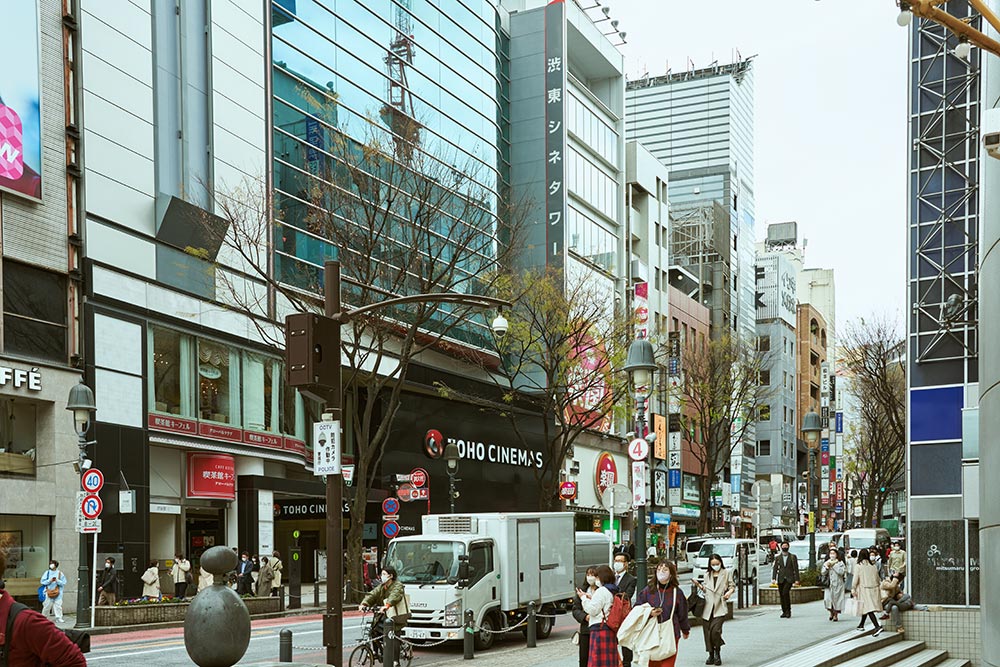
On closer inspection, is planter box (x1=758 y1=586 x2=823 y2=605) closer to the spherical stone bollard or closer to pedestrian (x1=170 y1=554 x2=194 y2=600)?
pedestrian (x1=170 y1=554 x2=194 y2=600)

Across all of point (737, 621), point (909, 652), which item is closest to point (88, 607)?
point (737, 621)

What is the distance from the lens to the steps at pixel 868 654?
17219mm

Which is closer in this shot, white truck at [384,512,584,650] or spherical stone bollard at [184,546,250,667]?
spherical stone bollard at [184,546,250,667]

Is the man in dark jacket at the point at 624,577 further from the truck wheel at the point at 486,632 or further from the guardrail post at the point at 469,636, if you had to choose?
the truck wheel at the point at 486,632

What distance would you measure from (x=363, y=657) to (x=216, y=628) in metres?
11.4

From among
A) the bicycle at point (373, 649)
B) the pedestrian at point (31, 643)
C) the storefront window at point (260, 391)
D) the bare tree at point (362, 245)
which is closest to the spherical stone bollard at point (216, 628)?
the pedestrian at point (31, 643)

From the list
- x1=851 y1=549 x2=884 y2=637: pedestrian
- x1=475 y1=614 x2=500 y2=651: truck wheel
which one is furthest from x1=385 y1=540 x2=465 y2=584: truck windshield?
x1=851 y1=549 x2=884 y2=637: pedestrian

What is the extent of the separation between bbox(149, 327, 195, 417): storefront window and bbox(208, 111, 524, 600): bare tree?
2.21 meters

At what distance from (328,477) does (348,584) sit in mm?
19944

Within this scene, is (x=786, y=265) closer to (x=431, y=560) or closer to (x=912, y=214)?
(x=912, y=214)

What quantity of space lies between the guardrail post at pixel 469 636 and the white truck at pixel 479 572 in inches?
4.4

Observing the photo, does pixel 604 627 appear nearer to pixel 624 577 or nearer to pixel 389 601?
pixel 624 577

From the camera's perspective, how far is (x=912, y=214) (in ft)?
108

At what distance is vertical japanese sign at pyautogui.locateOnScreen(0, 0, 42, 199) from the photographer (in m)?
29.4
